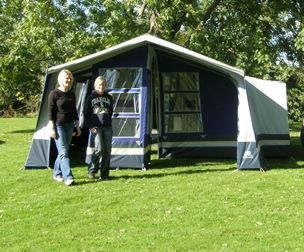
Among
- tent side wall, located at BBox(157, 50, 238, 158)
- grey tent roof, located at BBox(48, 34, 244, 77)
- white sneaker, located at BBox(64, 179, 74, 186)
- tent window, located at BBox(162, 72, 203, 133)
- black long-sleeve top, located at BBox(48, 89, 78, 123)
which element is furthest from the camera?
tent window, located at BBox(162, 72, 203, 133)

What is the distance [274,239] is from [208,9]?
10993 mm

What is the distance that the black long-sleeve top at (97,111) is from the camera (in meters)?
8.88

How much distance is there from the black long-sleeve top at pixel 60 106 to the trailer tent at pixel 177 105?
2.02 meters

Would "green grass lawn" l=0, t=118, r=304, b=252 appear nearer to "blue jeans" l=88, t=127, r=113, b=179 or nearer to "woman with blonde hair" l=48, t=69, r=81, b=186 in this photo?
"blue jeans" l=88, t=127, r=113, b=179

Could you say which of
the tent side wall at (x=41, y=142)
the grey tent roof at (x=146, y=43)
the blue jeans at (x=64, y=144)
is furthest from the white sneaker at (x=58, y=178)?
the grey tent roof at (x=146, y=43)

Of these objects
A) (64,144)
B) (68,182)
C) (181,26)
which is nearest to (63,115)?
(64,144)

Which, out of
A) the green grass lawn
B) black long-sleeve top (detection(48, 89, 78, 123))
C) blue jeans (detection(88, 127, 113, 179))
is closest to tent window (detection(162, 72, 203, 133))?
the green grass lawn

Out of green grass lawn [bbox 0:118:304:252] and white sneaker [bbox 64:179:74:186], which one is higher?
white sneaker [bbox 64:179:74:186]

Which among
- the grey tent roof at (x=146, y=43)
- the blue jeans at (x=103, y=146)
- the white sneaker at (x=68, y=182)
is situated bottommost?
the white sneaker at (x=68, y=182)

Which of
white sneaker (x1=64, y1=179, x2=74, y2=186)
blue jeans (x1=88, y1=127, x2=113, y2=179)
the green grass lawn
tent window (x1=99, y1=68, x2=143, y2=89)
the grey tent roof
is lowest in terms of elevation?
the green grass lawn

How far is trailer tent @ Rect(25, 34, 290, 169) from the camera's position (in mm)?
10516

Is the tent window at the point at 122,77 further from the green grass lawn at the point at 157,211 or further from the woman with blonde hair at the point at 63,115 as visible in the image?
the woman with blonde hair at the point at 63,115

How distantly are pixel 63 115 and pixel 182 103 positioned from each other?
438cm

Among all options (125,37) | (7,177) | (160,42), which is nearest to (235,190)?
(160,42)
